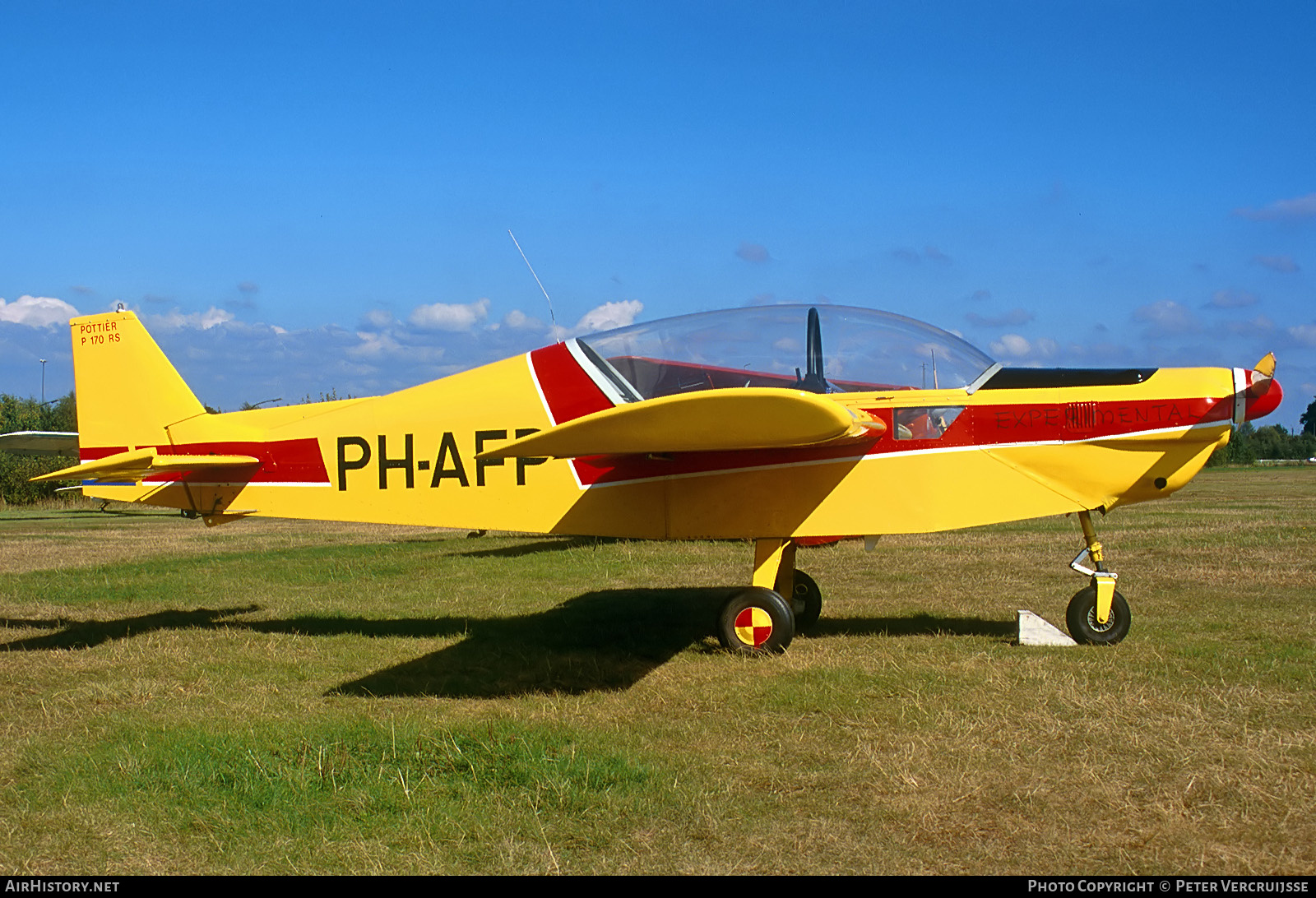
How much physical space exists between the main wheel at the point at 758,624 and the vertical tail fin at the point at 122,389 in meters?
5.00

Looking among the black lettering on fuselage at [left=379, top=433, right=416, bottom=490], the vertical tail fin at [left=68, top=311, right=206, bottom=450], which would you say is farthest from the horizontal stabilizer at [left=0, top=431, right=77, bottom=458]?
the black lettering on fuselage at [left=379, top=433, right=416, bottom=490]

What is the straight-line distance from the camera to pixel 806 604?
786 centimetres

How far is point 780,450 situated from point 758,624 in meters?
1.20

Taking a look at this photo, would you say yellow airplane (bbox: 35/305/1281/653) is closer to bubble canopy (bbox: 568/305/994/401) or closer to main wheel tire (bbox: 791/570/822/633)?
bubble canopy (bbox: 568/305/994/401)

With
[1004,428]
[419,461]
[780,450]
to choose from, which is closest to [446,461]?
[419,461]

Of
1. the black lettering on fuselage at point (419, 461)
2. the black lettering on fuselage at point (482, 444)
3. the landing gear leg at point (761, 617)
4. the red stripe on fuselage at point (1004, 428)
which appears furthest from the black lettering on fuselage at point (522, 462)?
the landing gear leg at point (761, 617)

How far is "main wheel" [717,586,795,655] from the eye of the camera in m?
6.55

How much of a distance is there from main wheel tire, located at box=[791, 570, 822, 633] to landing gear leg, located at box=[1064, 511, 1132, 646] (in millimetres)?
1931

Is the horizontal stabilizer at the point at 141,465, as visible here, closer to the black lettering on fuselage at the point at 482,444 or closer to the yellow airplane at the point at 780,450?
the yellow airplane at the point at 780,450

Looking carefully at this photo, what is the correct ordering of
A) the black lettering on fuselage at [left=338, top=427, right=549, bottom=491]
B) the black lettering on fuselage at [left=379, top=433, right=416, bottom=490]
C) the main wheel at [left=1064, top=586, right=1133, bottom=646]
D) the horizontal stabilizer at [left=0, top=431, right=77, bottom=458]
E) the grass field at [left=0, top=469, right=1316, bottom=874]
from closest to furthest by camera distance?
the grass field at [left=0, top=469, right=1316, bottom=874], the main wheel at [left=1064, top=586, right=1133, bottom=646], the black lettering on fuselage at [left=338, top=427, right=549, bottom=491], the black lettering on fuselage at [left=379, top=433, right=416, bottom=490], the horizontal stabilizer at [left=0, top=431, right=77, bottom=458]

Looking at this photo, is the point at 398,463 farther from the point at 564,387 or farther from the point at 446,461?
the point at 564,387

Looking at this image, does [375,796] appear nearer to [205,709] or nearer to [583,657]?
[205,709]

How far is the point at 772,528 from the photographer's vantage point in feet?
21.9
